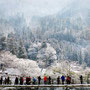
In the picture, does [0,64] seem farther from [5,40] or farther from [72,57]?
[72,57]

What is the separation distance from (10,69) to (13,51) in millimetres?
25881

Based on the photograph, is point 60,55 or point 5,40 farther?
point 60,55

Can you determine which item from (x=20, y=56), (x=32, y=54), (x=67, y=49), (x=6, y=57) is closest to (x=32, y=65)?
(x=6, y=57)

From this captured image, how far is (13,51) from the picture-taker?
304ft

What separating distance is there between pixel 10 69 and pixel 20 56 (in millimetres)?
23097

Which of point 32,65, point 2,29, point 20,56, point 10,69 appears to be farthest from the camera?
point 2,29

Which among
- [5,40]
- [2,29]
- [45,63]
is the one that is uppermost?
[2,29]

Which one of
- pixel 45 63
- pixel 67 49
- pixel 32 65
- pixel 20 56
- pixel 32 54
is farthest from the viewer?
pixel 67 49

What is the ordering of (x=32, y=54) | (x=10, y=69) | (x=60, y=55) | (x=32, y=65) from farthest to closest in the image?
(x=60, y=55)
(x=32, y=54)
(x=32, y=65)
(x=10, y=69)

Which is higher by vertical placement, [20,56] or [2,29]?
[2,29]

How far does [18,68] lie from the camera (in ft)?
229

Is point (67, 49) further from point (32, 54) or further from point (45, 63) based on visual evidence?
point (45, 63)

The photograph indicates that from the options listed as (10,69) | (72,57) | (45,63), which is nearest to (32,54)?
(45,63)

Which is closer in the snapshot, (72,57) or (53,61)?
(53,61)
